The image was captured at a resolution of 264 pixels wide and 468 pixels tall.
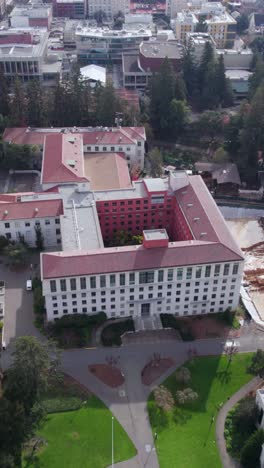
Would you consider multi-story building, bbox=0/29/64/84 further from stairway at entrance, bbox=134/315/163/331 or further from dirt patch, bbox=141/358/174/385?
dirt patch, bbox=141/358/174/385

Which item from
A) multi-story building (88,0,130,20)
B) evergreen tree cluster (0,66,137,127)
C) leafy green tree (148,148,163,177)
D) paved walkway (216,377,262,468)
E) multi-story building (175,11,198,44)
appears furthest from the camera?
multi-story building (88,0,130,20)

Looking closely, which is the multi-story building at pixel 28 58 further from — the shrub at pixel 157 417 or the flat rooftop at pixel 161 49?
the shrub at pixel 157 417

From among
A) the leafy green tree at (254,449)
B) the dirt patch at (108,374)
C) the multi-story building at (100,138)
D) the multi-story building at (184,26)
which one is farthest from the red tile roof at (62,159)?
the multi-story building at (184,26)

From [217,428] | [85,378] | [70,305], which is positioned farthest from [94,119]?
[217,428]

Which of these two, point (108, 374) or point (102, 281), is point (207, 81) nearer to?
point (102, 281)

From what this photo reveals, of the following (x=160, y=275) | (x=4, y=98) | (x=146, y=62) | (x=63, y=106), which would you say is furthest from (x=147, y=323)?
(x=146, y=62)

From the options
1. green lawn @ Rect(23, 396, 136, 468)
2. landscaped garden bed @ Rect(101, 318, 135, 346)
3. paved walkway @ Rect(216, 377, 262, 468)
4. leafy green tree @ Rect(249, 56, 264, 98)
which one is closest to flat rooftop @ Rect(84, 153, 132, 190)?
landscaped garden bed @ Rect(101, 318, 135, 346)
